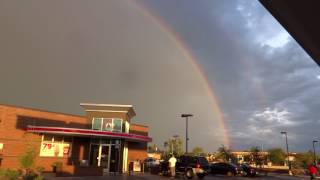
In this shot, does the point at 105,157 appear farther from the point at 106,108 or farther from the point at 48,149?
the point at 48,149

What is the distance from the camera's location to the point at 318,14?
7031 mm

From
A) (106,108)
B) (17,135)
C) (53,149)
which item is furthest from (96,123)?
(17,135)

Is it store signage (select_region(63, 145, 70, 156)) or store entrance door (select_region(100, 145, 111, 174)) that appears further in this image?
store entrance door (select_region(100, 145, 111, 174))

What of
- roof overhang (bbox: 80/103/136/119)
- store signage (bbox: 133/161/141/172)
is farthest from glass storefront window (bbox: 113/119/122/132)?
store signage (bbox: 133/161/141/172)

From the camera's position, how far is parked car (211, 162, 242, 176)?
39969mm

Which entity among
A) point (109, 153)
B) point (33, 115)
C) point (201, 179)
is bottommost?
point (201, 179)

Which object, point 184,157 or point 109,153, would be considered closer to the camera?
point 184,157

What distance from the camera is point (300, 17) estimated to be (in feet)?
23.5

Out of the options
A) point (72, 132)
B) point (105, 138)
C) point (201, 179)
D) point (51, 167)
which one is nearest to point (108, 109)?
point (105, 138)

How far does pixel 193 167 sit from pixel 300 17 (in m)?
25.4

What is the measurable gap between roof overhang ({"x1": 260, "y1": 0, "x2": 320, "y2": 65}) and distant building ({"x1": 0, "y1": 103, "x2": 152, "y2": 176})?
24.8 m

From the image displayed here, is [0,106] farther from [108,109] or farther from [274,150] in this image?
[274,150]

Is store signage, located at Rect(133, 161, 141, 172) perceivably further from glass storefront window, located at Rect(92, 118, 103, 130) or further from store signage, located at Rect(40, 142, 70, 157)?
store signage, located at Rect(40, 142, 70, 157)

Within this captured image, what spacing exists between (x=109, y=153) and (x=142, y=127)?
Result: 11.4 meters
